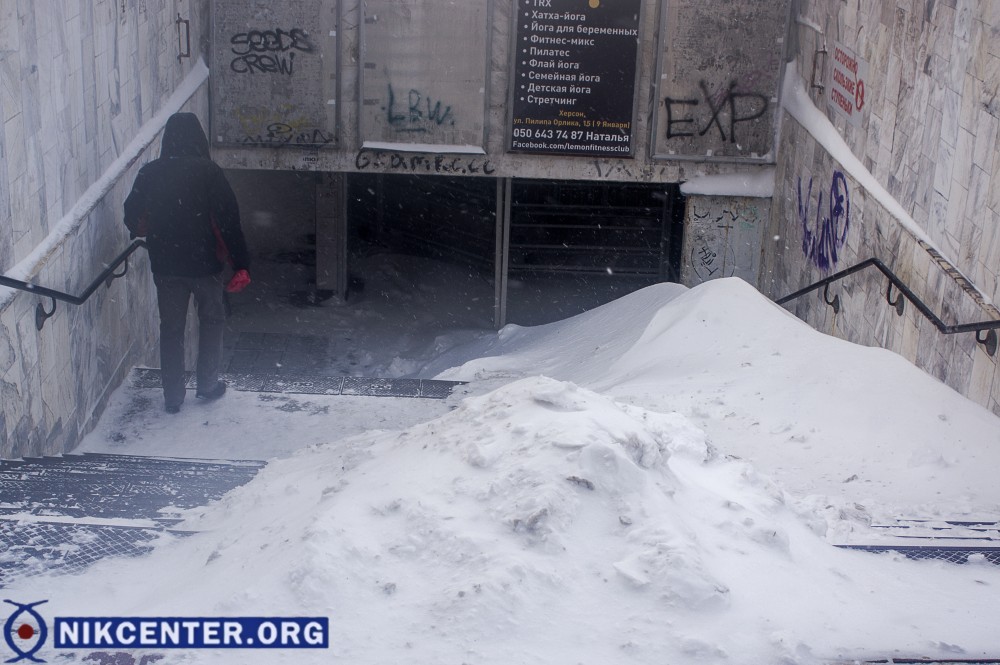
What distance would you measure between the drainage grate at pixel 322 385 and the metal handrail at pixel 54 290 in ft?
2.48

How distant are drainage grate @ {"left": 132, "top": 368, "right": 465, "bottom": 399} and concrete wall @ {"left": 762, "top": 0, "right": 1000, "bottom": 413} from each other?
2.92 m

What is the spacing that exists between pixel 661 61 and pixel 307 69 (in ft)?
10.4

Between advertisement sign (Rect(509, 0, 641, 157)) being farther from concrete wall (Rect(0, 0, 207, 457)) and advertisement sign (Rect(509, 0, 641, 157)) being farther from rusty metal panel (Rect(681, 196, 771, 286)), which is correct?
concrete wall (Rect(0, 0, 207, 457))

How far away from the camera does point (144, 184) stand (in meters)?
5.88

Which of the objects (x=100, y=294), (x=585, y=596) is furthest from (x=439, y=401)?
(x=585, y=596)

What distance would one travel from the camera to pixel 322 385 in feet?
21.9

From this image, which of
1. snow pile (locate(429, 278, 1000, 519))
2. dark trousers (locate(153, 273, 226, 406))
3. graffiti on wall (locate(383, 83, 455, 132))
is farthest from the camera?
graffiti on wall (locate(383, 83, 455, 132))

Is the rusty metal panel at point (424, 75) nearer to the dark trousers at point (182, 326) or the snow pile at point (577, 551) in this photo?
the dark trousers at point (182, 326)

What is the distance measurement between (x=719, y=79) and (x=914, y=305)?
13.5 ft

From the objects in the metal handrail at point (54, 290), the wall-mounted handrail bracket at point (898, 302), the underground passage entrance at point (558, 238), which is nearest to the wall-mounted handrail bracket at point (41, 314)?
the metal handrail at point (54, 290)

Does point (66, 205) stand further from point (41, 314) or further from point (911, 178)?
point (911, 178)

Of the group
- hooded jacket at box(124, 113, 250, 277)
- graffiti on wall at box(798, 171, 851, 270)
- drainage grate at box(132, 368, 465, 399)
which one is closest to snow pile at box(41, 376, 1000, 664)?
hooded jacket at box(124, 113, 250, 277)

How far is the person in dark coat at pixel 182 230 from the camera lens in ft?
19.2

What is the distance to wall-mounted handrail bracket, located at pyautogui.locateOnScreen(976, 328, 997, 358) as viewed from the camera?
5211mm
